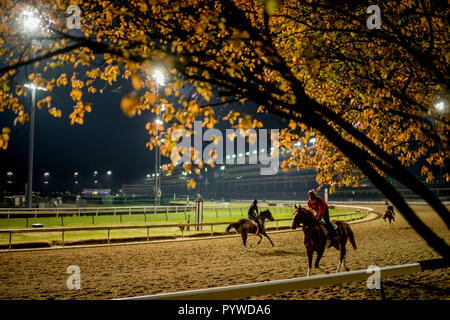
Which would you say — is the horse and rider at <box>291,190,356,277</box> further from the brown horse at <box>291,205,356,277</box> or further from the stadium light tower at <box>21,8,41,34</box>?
the stadium light tower at <box>21,8,41,34</box>

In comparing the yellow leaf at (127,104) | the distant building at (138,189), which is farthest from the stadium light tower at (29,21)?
the distant building at (138,189)

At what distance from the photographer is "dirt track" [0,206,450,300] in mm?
5699

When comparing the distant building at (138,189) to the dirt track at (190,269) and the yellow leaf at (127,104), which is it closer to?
the dirt track at (190,269)

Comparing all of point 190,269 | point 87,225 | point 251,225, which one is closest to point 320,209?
point 190,269

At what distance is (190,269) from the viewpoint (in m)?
7.88

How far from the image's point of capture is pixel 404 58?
5.79m

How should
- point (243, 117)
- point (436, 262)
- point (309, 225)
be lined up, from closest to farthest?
point (243, 117)
point (436, 262)
point (309, 225)

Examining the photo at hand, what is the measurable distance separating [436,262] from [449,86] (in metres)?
3.20

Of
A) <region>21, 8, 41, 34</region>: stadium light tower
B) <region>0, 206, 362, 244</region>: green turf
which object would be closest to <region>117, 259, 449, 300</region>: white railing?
<region>21, 8, 41, 34</region>: stadium light tower

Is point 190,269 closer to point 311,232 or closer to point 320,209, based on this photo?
point 311,232

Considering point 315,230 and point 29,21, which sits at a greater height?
point 29,21

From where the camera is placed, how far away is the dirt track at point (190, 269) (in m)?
5.70
